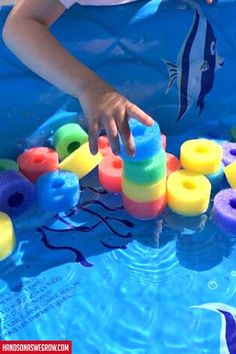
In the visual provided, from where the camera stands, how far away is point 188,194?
132cm

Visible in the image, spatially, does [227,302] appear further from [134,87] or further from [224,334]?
[134,87]

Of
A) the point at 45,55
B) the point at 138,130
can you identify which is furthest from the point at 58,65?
the point at 138,130

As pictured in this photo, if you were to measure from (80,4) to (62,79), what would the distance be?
1.01ft

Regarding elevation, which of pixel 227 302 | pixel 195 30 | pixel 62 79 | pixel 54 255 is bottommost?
pixel 227 302

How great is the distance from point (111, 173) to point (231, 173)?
0.97ft

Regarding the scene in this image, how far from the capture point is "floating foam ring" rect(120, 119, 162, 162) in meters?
1.20

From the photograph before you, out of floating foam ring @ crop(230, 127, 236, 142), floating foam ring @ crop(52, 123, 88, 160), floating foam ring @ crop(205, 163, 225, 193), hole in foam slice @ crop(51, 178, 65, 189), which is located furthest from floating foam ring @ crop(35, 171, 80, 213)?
floating foam ring @ crop(230, 127, 236, 142)

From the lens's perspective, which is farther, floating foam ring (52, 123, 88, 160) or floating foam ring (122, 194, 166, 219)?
floating foam ring (52, 123, 88, 160)

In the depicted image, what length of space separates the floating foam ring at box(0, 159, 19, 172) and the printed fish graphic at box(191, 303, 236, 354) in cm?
59

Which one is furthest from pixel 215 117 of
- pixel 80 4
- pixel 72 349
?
pixel 72 349

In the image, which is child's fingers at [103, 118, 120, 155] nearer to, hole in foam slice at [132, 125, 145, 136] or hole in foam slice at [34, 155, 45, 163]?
hole in foam slice at [132, 125, 145, 136]

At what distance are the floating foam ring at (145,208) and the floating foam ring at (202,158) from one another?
0.42 ft

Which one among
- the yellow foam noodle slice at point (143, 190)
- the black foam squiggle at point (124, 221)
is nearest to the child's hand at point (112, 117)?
the yellow foam noodle slice at point (143, 190)

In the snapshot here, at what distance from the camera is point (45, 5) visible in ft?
3.95
